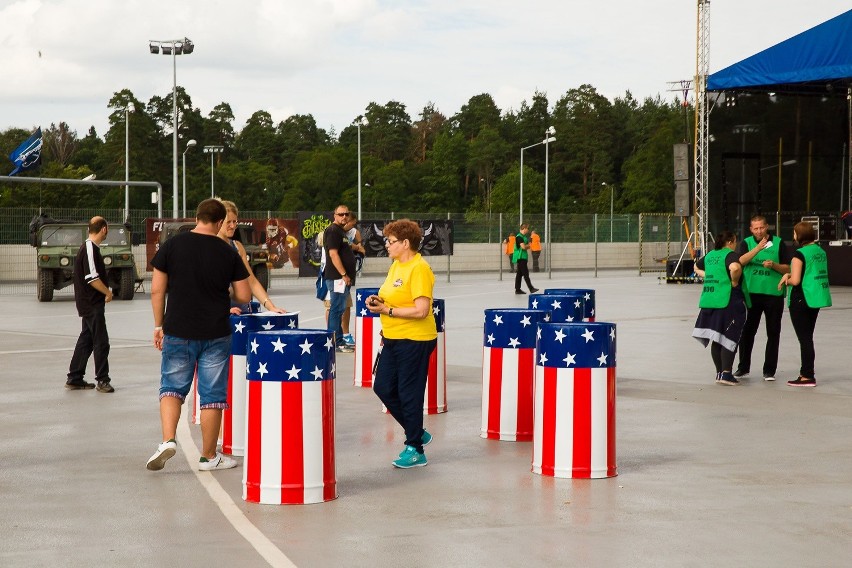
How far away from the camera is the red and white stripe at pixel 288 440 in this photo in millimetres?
6684

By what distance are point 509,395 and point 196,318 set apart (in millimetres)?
2600

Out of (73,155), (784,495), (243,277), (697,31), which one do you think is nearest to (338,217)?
(243,277)

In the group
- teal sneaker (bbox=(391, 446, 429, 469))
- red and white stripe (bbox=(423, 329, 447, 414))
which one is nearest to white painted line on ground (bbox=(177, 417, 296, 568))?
teal sneaker (bbox=(391, 446, 429, 469))

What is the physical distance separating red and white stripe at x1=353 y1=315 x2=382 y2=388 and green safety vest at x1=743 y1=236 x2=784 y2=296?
3938mm

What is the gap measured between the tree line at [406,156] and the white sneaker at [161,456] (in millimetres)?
84943

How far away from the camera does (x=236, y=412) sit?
27.8ft

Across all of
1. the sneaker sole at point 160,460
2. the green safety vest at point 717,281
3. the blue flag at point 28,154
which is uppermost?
the blue flag at point 28,154

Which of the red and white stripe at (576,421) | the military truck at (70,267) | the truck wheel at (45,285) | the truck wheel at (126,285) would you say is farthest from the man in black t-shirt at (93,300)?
the truck wheel at (45,285)

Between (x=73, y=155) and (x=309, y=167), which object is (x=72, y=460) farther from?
→ (x=73, y=155)

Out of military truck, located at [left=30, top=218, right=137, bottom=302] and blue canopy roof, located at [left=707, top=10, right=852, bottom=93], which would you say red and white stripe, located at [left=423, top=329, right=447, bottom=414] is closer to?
military truck, located at [left=30, top=218, right=137, bottom=302]

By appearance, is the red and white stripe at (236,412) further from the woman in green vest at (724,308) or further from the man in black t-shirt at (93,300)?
the woman in green vest at (724,308)

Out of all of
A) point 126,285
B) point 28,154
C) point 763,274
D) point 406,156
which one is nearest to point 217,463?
point 763,274

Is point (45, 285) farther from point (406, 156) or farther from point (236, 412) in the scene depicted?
point (406, 156)

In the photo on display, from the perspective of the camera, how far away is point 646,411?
10.3 m
